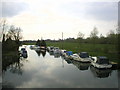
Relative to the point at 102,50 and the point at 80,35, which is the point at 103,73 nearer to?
the point at 102,50

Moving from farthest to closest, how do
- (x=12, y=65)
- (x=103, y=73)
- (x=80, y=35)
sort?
(x=80, y=35) < (x=12, y=65) < (x=103, y=73)

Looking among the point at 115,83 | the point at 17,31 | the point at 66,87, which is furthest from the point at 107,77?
the point at 17,31

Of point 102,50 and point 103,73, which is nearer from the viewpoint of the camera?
point 103,73

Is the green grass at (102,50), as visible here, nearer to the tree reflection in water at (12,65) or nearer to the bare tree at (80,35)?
the bare tree at (80,35)

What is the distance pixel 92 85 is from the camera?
1154 centimetres

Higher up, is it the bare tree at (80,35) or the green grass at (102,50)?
the bare tree at (80,35)

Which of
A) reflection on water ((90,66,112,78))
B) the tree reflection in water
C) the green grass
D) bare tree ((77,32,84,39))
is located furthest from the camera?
bare tree ((77,32,84,39))

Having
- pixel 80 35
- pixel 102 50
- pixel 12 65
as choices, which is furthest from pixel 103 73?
pixel 80 35

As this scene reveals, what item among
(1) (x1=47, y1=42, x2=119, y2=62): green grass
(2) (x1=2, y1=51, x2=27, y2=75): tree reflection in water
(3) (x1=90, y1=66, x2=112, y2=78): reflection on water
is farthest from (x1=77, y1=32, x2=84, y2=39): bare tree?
(3) (x1=90, y1=66, x2=112, y2=78): reflection on water

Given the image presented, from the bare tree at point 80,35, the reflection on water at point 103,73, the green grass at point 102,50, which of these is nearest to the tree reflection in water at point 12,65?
the reflection on water at point 103,73

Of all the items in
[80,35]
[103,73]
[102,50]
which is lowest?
[103,73]

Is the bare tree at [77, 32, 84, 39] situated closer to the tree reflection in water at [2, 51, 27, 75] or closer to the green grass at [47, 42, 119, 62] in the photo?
the green grass at [47, 42, 119, 62]

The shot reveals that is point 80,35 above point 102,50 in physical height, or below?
above

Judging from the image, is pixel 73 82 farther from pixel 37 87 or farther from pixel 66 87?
pixel 37 87
